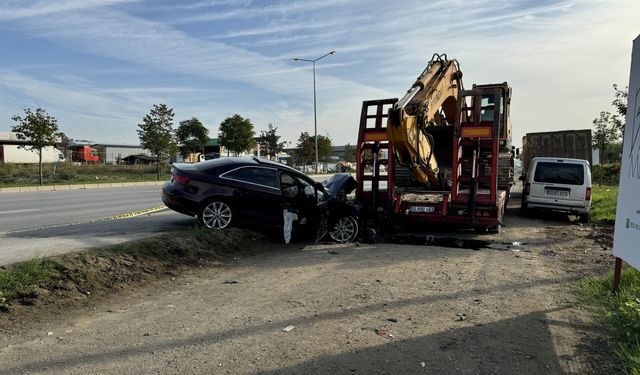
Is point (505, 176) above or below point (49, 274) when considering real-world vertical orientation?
above

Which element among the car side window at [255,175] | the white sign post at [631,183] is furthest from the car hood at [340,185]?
the white sign post at [631,183]

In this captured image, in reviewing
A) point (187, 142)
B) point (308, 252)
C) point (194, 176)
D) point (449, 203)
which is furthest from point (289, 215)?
point (187, 142)

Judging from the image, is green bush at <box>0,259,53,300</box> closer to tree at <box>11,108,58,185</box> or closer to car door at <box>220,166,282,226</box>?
car door at <box>220,166,282,226</box>

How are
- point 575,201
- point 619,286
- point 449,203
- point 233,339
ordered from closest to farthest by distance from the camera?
point 233,339 < point 619,286 < point 449,203 < point 575,201

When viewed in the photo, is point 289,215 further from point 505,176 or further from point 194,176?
point 505,176

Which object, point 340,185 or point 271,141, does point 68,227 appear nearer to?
point 340,185

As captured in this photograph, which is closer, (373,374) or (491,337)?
(373,374)

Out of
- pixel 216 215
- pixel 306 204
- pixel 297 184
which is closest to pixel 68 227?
pixel 216 215

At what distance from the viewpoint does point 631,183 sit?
13.9 feet

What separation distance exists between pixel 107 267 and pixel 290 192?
3.97m

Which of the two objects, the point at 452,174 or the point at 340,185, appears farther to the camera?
the point at 340,185

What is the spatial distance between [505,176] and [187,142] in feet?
146

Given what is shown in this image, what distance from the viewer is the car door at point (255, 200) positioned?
9.03 metres

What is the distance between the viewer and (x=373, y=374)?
11.5 feet
